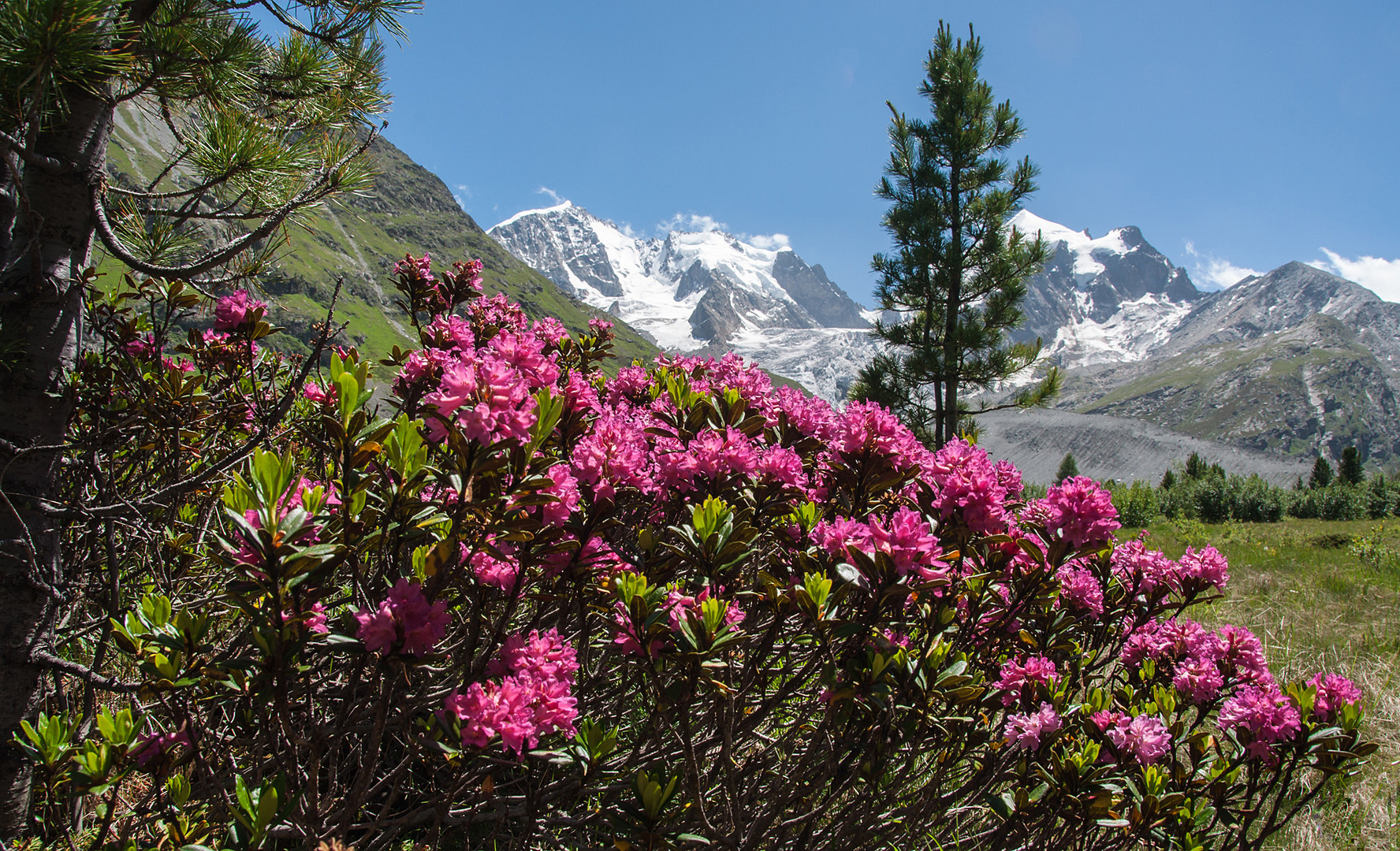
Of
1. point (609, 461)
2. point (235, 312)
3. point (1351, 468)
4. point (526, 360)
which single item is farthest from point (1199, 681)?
point (1351, 468)

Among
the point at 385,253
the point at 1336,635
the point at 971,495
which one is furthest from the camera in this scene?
the point at 385,253

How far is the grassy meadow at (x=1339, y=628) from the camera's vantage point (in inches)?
99.0

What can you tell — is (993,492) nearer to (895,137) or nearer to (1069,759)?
(1069,759)

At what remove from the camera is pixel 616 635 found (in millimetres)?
1359

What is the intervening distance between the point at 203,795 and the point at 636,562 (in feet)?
3.76

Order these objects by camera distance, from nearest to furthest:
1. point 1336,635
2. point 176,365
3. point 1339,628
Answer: point 176,365
point 1336,635
point 1339,628

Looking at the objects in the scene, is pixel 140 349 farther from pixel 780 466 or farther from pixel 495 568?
pixel 780 466

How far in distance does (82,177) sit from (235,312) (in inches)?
20.5

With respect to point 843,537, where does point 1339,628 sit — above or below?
below

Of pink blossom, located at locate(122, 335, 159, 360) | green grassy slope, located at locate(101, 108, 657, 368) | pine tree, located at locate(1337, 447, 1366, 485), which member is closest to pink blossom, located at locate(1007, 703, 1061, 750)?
pink blossom, located at locate(122, 335, 159, 360)

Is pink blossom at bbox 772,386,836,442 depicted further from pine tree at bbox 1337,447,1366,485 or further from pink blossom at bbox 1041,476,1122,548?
pine tree at bbox 1337,447,1366,485

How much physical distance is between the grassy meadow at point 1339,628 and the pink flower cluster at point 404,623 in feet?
10.3

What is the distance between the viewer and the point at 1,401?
1.83m

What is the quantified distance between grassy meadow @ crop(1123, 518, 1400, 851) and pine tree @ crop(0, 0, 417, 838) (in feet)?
14.1
